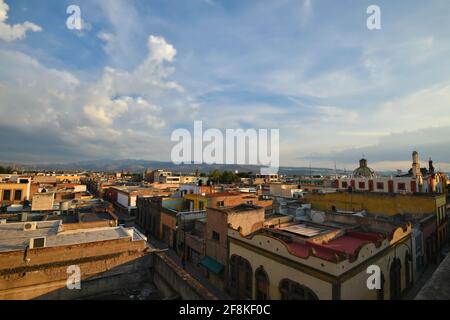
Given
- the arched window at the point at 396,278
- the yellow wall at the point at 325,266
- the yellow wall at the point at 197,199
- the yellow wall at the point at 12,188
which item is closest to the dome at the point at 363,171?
the yellow wall at the point at 325,266

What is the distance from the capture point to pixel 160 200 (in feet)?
115

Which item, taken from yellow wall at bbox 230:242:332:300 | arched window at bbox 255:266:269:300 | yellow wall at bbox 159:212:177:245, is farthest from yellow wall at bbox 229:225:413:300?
yellow wall at bbox 159:212:177:245

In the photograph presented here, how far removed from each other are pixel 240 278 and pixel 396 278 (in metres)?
11.4

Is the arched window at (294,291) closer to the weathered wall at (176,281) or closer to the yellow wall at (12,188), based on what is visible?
the weathered wall at (176,281)

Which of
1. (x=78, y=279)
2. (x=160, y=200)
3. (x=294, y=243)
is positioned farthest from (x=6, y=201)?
(x=294, y=243)

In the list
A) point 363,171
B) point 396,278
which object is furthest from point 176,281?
point 363,171

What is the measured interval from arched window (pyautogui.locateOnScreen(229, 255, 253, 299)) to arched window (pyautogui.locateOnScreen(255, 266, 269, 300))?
0.78 metres

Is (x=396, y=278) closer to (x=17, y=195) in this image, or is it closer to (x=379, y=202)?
(x=379, y=202)

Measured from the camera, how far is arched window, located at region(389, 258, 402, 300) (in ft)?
53.8

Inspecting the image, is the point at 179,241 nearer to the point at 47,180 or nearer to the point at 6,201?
the point at 6,201

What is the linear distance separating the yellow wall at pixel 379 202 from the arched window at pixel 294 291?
21.2 metres

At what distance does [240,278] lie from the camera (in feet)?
58.0

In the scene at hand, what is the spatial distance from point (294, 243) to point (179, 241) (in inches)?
595
